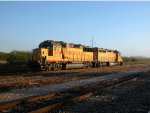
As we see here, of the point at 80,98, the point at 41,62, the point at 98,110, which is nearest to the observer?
the point at 98,110

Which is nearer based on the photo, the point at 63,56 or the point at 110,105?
the point at 110,105

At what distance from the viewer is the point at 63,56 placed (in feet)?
109

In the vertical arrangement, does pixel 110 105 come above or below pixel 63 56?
below

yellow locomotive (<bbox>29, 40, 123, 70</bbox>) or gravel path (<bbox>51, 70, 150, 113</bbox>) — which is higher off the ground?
yellow locomotive (<bbox>29, 40, 123, 70</bbox>)

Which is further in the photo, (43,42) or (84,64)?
→ (84,64)

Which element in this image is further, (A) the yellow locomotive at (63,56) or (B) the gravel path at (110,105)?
(A) the yellow locomotive at (63,56)

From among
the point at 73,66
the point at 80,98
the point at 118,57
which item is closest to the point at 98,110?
the point at 80,98

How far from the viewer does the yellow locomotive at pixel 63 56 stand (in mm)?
29641

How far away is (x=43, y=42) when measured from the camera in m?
31.8

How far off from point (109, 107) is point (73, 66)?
26035 mm

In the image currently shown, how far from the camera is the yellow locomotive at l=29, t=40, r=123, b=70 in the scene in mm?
29641

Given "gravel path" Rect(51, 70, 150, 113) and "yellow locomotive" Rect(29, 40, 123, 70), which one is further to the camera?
"yellow locomotive" Rect(29, 40, 123, 70)

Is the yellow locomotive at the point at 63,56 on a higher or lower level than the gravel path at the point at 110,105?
higher

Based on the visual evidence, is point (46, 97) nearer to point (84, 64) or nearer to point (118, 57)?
point (84, 64)
